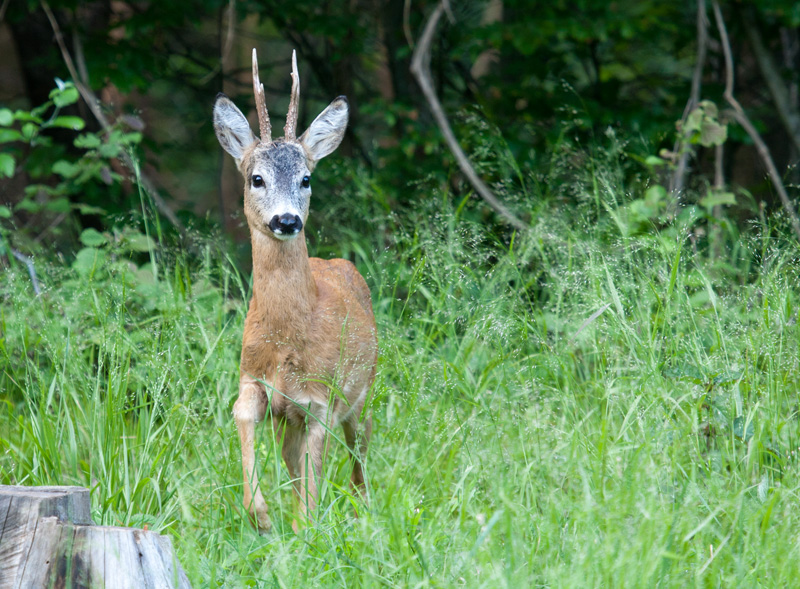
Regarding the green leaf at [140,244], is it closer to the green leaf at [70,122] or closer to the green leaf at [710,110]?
the green leaf at [70,122]

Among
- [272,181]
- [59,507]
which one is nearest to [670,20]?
[272,181]

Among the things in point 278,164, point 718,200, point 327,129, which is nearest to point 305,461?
point 278,164

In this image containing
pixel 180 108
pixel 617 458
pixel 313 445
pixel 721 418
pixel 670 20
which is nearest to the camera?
pixel 617 458

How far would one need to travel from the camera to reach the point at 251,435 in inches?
115

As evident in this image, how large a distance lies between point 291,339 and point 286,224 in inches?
15.1

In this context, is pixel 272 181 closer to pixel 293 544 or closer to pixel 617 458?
pixel 293 544

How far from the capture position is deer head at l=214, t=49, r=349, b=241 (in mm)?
3020

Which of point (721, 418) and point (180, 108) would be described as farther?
point (180, 108)

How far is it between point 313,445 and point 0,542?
1.11 metres

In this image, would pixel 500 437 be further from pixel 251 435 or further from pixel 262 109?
pixel 262 109

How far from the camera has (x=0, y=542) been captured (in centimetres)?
209

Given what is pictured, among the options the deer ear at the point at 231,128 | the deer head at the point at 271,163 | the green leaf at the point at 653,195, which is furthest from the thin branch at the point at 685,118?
the deer ear at the point at 231,128

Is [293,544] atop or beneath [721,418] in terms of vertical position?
beneath

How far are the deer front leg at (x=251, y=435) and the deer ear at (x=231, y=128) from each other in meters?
0.93
